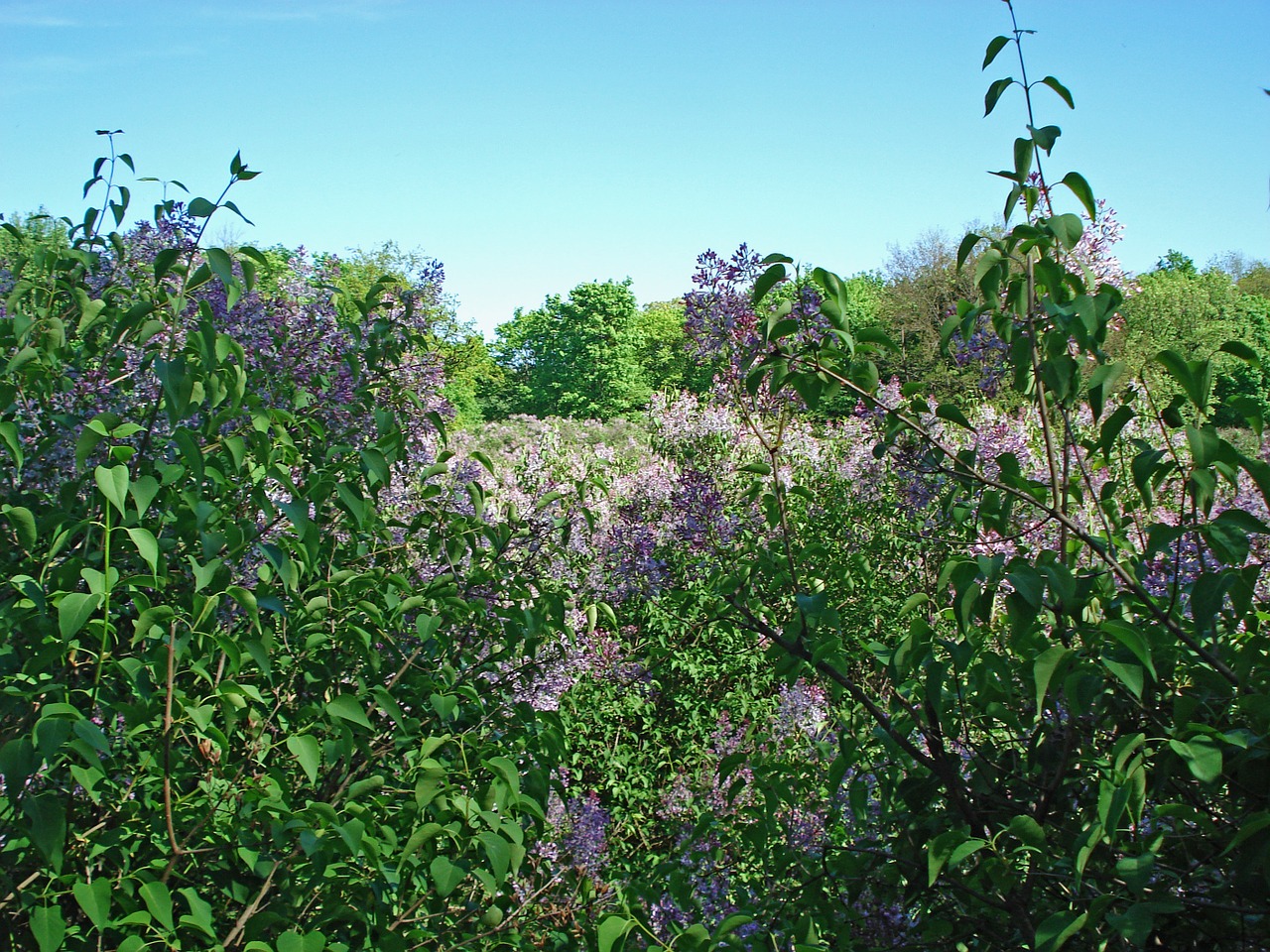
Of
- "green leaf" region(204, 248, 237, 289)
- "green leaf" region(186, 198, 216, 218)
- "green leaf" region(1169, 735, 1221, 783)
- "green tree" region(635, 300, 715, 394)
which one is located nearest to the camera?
"green leaf" region(1169, 735, 1221, 783)

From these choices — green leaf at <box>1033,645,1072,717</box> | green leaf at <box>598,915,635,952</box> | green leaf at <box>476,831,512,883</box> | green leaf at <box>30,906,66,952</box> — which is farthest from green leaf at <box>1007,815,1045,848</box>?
green leaf at <box>30,906,66,952</box>

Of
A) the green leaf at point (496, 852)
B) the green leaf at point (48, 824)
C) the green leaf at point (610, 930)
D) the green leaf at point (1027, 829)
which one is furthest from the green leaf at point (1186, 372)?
the green leaf at point (48, 824)

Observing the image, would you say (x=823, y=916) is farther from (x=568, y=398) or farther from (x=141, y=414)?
(x=568, y=398)

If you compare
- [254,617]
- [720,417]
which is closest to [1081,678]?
[254,617]

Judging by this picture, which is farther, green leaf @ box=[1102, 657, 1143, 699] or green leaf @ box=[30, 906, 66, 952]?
green leaf @ box=[30, 906, 66, 952]

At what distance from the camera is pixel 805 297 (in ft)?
6.76

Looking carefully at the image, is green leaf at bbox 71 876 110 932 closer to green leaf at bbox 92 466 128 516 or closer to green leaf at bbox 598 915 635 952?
green leaf at bbox 92 466 128 516

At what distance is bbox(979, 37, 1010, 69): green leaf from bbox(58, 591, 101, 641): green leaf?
4.73 ft

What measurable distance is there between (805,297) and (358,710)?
3.77 feet

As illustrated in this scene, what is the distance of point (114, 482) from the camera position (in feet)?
4.96

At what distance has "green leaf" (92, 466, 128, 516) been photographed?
4.86ft

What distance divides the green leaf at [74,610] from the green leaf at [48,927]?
0.43 meters

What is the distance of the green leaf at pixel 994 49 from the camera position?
1441mm

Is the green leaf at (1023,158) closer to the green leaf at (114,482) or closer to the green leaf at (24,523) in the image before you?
the green leaf at (114,482)
